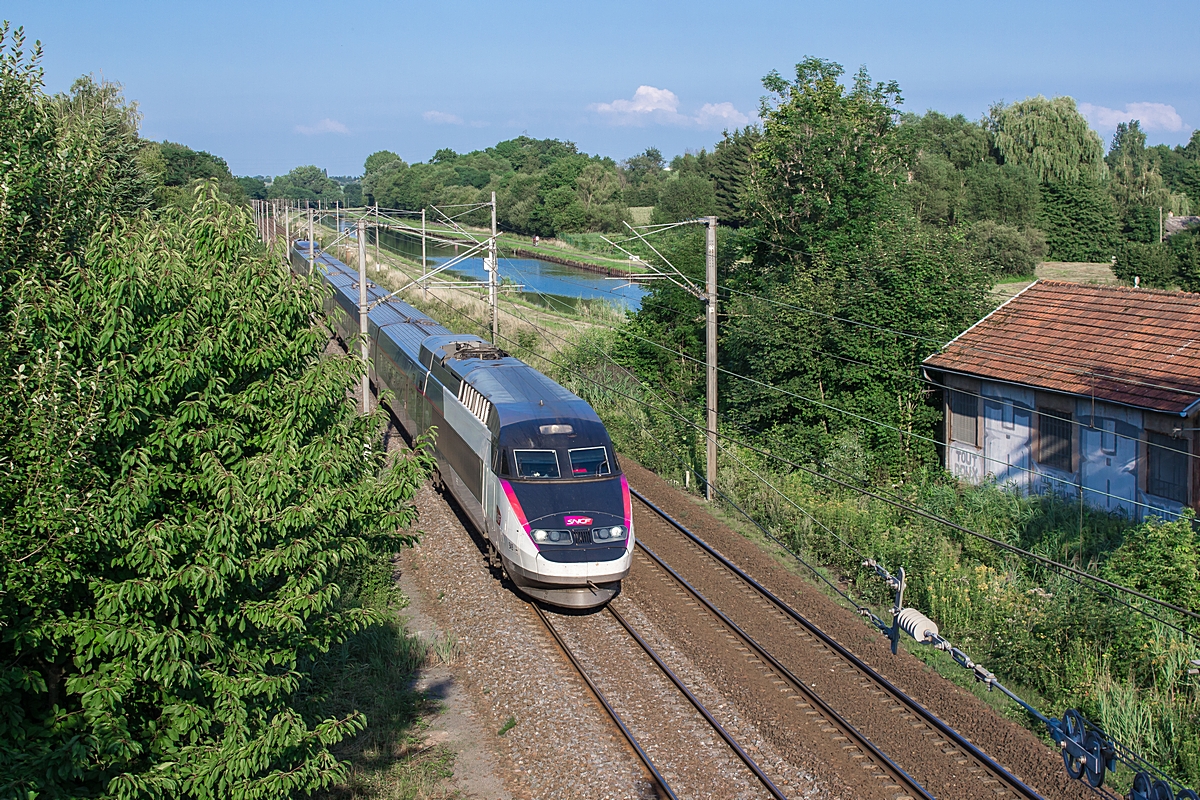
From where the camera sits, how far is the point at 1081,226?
6931 centimetres

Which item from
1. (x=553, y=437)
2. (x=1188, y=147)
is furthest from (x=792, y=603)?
(x=1188, y=147)

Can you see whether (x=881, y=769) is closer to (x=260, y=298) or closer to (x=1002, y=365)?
(x=260, y=298)

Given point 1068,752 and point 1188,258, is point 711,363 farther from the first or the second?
point 1188,258

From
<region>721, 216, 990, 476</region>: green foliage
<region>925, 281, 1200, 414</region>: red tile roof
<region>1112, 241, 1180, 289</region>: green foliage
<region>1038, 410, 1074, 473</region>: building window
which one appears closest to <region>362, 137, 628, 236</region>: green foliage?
<region>1112, 241, 1180, 289</region>: green foliage

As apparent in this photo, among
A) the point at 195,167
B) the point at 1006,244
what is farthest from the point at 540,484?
the point at 195,167

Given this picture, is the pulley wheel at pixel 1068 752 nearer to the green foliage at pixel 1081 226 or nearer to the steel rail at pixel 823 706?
the steel rail at pixel 823 706

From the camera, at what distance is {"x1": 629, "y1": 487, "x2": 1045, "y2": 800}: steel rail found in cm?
1024

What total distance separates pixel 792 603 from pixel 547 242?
9083 cm

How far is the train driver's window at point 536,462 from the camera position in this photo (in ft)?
47.5

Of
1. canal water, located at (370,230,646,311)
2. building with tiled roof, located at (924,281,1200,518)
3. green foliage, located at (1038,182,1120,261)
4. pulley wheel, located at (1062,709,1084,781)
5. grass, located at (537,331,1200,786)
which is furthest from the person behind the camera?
green foliage, located at (1038,182,1120,261)

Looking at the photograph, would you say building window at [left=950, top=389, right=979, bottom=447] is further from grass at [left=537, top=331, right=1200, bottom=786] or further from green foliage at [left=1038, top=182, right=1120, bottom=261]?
green foliage at [left=1038, top=182, right=1120, bottom=261]

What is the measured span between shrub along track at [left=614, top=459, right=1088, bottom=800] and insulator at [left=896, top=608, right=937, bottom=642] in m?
0.36

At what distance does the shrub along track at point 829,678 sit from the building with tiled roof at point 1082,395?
21.3ft

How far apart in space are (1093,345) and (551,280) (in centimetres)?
5667
